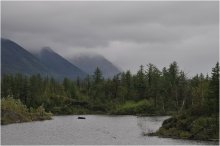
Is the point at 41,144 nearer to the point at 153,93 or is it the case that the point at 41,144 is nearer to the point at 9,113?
the point at 9,113

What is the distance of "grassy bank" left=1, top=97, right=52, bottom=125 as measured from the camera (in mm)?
121338

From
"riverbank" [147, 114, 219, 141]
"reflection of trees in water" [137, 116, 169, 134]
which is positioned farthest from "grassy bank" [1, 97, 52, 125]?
"riverbank" [147, 114, 219, 141]

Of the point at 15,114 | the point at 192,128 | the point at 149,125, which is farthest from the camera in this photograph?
the point at 15,114

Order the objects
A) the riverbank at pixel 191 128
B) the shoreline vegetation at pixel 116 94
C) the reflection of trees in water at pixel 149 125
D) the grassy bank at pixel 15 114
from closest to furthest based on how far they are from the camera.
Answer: the riverbank at pixel 191 128, the reflection of trees in water at pixel 149 125, the grassy bank at pixel 15 114, the shoreline vegetation at pixel 116 94

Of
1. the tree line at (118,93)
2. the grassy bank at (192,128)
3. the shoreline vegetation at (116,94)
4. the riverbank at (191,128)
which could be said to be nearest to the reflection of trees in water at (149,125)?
the riverbank at (191,128)

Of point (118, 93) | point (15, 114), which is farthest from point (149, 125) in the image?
point (118, 93)

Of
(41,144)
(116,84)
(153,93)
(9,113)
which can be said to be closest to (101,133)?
(41,144)

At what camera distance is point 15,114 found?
126m

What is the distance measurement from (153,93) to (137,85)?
8.91 metres

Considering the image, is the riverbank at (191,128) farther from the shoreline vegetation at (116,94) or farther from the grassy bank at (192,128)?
the shoreline vegetation at (116,94)

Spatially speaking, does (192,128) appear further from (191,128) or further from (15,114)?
(15,114)

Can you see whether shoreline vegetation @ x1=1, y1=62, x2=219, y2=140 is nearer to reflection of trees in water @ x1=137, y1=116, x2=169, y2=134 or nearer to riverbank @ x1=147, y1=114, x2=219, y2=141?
reflection of trees in water @ x1=137, y1=116, x2=169, y2=134

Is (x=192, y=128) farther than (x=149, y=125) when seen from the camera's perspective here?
No

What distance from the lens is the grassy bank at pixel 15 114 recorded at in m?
121
